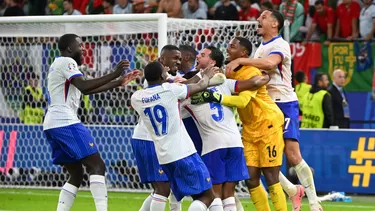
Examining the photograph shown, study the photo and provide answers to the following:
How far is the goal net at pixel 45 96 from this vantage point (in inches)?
650

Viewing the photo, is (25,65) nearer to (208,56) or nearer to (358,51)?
(358,51)

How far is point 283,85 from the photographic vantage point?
11633 millimetres

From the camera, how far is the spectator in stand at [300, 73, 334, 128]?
17.7 metres

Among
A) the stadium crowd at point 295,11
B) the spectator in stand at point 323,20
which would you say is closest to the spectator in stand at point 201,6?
the stadium crowd at point 295,11

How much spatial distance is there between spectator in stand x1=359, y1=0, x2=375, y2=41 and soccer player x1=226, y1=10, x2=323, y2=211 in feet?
26.8

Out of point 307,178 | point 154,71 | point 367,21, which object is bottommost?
point 307,178

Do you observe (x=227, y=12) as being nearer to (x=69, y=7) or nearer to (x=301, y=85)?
(x=301, y=85)

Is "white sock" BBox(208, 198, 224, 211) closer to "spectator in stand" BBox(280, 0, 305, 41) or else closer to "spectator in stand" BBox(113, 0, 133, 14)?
"spectator in stand" BBox(280, 0, 305, 41)

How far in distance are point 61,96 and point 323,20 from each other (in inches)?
408

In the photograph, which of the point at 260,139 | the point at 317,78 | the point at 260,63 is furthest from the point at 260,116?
the point at 317,78

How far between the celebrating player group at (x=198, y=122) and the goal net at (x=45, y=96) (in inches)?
200

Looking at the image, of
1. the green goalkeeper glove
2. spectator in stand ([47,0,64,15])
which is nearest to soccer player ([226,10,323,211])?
the green goalkeeper glove

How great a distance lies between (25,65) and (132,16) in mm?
3474

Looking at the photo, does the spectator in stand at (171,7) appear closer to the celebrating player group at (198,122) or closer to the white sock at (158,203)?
the celebrating player group at (198,122)
